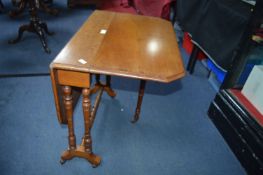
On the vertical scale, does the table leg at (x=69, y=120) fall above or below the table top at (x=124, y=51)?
below

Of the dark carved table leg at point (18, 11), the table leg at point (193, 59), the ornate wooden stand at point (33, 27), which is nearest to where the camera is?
the table leg at point (193, 59)

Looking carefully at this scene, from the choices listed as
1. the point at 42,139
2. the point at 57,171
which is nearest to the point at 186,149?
the point at 57,171

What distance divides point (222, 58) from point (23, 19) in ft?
10.7

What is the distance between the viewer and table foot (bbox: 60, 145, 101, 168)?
1464mm

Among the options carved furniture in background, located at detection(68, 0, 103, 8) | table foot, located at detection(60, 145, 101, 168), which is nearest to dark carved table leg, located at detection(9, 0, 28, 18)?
carved furniture in background, located at detection(68, 0, 103, 8)

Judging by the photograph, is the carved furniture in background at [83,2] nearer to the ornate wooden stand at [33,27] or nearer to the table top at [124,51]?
the ornate wooden stand at [33,27]

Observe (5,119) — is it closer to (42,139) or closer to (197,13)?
(42,139)

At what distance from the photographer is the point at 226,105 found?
1793mm

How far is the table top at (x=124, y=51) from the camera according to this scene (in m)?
1.00

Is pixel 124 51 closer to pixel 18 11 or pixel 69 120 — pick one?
pixel 69 120

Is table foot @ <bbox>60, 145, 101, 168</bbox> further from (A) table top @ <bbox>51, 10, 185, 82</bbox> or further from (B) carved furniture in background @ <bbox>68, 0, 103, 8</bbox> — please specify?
(B) carved furniture in background @ <bbox>68, 0, 103, 8</bbox>

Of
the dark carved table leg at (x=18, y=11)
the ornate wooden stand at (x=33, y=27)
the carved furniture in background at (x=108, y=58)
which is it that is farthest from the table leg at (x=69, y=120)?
the dark carved table leg at (x=18, y=11)

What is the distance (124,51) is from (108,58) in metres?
0.13

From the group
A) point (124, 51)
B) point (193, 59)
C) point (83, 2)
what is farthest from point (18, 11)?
point (124, 51)
